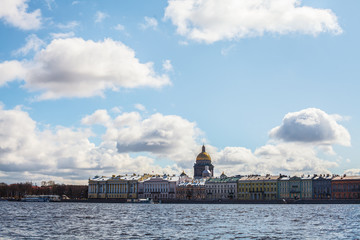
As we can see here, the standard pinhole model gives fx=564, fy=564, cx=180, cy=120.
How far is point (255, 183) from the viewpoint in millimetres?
124750

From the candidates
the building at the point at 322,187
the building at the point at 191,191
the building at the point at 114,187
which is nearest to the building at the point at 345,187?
the building at the point at 322,187

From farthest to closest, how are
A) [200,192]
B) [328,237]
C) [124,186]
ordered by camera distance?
[124,186]
[200,192]
[328,237]

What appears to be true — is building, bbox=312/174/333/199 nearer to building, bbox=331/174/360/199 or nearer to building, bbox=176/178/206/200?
building, bbox=331/174/360/199

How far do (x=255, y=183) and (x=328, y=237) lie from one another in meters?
92.7

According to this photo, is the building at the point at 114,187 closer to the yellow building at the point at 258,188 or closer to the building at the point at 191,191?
the building at the point at 191,191

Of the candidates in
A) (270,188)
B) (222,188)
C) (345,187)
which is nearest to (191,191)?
(222,188)

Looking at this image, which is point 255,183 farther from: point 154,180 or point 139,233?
point 139,233

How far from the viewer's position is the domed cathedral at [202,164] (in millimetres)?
148000

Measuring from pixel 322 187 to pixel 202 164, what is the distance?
129 ft

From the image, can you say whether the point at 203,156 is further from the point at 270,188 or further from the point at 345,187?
the point at 345,187

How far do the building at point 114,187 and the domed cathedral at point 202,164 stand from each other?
1601 centimetres

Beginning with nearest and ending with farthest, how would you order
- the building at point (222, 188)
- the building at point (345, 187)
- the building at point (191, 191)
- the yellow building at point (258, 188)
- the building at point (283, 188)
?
the building at point (345, 187), the building at point (283, 188), the yellow building at point (258, 188), the building at point (222, 188), the building at point (191, 191)

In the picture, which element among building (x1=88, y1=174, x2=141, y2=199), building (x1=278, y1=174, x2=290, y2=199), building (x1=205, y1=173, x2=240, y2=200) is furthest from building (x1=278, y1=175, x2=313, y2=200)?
building (x1=88, y1=174, x2=141, y2=199)

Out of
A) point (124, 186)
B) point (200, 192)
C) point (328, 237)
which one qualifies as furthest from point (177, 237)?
point (124, 186)
